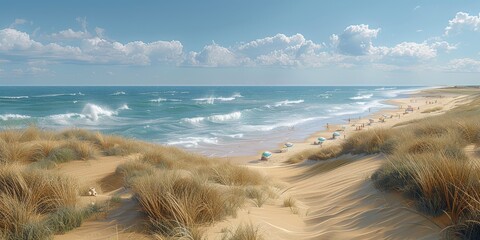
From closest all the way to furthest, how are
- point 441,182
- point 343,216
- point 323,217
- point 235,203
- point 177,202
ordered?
point 441,182
point 177,202
point 235,203
point 343,216
point 323,217

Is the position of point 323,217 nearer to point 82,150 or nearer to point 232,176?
point 232,176

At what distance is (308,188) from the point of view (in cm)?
838

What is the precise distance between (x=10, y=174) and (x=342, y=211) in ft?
16.3

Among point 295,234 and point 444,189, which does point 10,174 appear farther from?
point 444,189

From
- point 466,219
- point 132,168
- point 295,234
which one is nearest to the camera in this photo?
point 466,219

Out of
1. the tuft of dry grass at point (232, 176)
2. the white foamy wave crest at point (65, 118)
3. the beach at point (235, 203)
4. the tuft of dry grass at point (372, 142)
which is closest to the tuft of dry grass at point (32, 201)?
the beach at point (235, 203)

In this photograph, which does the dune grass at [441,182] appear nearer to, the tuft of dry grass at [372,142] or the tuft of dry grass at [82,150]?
the tuft of dry grass at [372,142]

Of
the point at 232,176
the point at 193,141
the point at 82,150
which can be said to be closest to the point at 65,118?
the point at 193,141

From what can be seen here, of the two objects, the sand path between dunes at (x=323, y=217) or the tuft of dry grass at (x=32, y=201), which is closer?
the tuft of dry grass at (x=32, y=201)

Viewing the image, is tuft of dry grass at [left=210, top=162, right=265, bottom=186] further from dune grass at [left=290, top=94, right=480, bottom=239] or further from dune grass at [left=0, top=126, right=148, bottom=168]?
dune grass at [left=0, top=126, right=148, bottom=168]

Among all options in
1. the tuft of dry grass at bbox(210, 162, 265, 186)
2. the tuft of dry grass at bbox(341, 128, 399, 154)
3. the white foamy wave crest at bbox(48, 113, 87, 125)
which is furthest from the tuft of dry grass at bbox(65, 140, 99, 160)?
the white foamy wave crest at bbox(48, 113, 87, 125)

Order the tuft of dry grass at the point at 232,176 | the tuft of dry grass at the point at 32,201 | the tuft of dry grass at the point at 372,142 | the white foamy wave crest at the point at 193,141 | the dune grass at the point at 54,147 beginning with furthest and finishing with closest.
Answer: the white foamy wave crest at the point at 193,141
the tuft of dry grass at the point at 372,142
the dune grass at the point at 54,147
the tuft of dry grass at the point at 232,176
the tuft of dry grass at the point at 32,201

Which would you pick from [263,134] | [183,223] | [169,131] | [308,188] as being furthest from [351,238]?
[169,131]

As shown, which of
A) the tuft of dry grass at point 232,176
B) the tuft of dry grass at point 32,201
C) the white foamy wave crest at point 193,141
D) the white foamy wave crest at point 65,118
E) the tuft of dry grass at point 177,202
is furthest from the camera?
the white foamy wave crest at point 65,118
